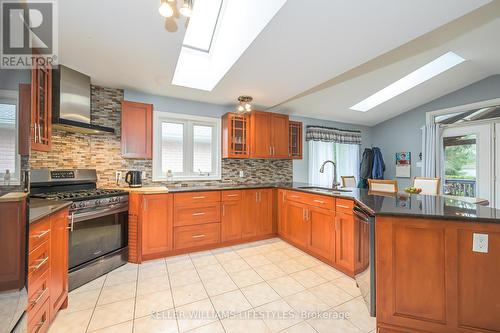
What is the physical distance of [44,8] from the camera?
1.63m

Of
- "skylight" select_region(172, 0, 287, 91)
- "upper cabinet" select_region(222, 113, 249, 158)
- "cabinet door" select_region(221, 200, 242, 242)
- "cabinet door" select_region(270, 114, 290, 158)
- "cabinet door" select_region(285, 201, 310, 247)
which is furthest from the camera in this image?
"cabinet door" select_region(270, 114, 290, 158)

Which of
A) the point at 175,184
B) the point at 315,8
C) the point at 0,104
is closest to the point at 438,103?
the point at 315,8

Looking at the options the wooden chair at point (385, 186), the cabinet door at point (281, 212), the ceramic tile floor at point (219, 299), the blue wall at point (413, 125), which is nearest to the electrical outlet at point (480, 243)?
the ceramic tile floor at point (219, 299)

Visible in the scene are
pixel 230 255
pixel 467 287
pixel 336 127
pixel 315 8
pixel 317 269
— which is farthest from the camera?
pixel 336 127

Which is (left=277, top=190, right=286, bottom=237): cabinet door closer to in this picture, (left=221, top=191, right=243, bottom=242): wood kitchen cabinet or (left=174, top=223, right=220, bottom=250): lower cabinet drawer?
(left=221, top=191, right=243, bottom=242): wood kitchen cabinet

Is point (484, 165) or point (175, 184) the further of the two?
point (484, 165)

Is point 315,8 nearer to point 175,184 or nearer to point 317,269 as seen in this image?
point 317,269

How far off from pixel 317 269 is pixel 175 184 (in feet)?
7.79

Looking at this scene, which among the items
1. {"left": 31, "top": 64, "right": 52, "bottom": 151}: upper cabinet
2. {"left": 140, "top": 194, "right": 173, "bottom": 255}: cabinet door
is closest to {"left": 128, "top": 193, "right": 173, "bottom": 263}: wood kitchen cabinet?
{"left": 140, "top": 194, "right": 173, "bottom": 255}: cabinet door

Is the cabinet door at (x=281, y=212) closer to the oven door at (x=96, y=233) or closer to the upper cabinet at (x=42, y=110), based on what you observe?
the oven door at (x=96, y=233)

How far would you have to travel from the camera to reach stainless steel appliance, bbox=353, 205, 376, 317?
5.04 feet

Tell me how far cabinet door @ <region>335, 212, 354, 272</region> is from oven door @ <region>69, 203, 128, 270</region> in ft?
8.43

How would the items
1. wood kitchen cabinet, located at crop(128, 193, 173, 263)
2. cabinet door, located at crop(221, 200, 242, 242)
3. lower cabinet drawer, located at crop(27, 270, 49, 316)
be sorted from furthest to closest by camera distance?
cabinet door, located at crop(221, 200, 242, 242) → wood kitchen cabinet, located at crop(128, 193, 173, 263) → lower cabinet drawer, located at crop(27, 270, 49, 316)

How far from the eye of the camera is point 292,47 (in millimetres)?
2062
